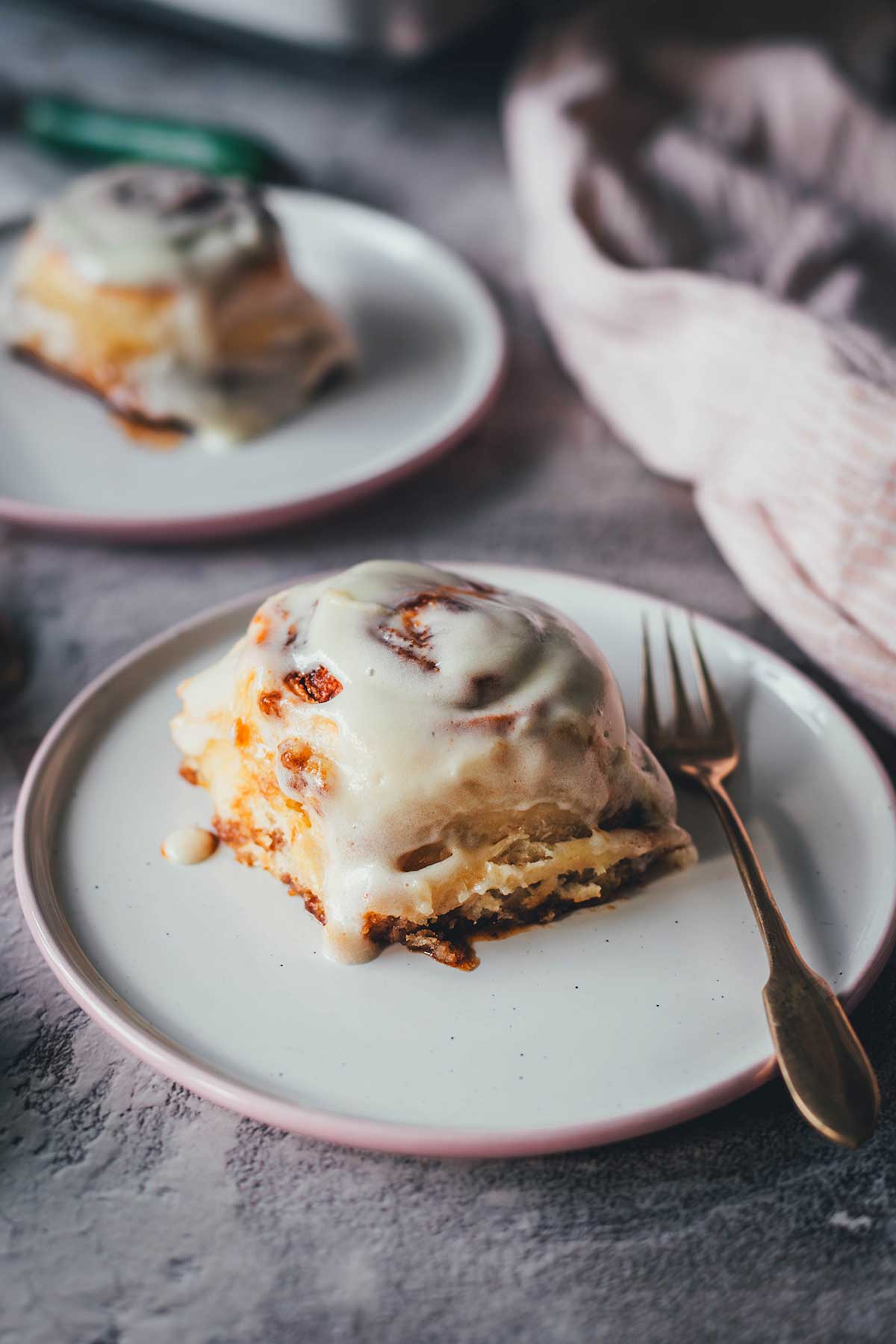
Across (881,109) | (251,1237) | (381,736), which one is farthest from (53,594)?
(881,109)

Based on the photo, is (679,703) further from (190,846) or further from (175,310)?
(175,310)

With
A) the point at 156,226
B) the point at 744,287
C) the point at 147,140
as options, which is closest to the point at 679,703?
the point at 744,287

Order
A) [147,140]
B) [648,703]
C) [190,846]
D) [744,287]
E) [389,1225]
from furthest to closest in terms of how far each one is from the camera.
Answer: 1. [147,140]
2. [744,287]
3. [648,703]
4. [190,846]
5. [389,1225]

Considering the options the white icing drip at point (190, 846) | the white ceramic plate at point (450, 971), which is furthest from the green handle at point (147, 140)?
the white icing drip at point (190, 846)

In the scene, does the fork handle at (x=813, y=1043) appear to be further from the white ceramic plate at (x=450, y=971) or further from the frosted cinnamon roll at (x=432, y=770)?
the frosted cinnamon roll at (x=432, y=770)

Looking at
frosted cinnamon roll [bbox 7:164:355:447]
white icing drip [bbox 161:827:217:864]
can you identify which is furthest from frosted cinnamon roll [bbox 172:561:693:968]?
frosted cinnamon roll [bbox 7:164:355:447]

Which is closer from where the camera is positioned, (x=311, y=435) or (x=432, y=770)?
(x=432, y=770)

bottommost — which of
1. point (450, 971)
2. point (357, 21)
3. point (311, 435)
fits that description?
point (311, 435)
